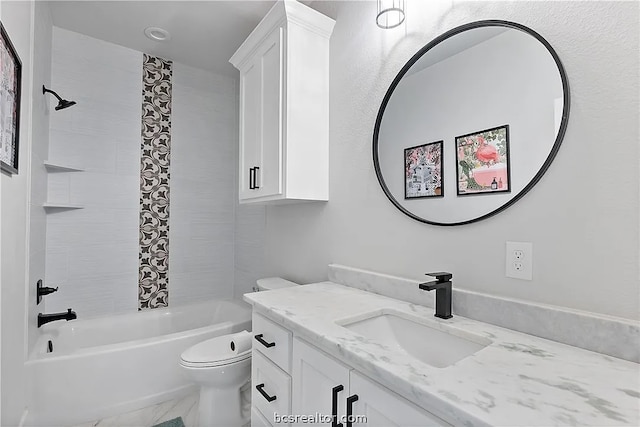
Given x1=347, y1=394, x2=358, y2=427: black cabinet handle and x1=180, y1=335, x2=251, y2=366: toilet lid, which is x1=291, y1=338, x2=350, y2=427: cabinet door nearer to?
x1=347, y1=394, x2=358, y2=427: black cabinet handle

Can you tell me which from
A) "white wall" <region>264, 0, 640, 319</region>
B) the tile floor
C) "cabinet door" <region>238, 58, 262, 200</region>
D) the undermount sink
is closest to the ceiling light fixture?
"white wall" <region>264, 0, 640, 319</region>

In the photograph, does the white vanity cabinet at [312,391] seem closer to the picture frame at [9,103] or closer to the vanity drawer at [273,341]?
the vanity drawer at [273,341]

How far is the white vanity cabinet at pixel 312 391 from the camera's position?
29.2 inches

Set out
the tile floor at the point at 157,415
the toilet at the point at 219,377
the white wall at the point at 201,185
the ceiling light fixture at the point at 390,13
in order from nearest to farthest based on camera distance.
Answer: the ceiling light fixture at the point at 390,13 < the toilet at the point at 219,377 < the tile floor at the point at 157,415 < the white wall at the point at 201,185

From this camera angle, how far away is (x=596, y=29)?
0.89 metres

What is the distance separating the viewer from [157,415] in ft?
6.26

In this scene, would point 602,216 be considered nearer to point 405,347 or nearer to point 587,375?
point 587,375

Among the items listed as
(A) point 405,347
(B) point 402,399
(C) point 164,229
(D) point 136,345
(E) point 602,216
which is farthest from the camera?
(C) point 164,229

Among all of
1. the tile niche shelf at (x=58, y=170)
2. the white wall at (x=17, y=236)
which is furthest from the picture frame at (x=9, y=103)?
the tile niche shelf at (x=58, y=170)

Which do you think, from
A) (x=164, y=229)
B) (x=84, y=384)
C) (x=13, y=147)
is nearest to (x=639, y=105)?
(x=13, y=147)

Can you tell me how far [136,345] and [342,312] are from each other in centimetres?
152

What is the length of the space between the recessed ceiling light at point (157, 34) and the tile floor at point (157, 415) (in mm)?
2642

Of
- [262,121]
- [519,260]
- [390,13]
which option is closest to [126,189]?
[262,121]

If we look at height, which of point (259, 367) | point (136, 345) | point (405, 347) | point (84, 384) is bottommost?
point (84, 384)
